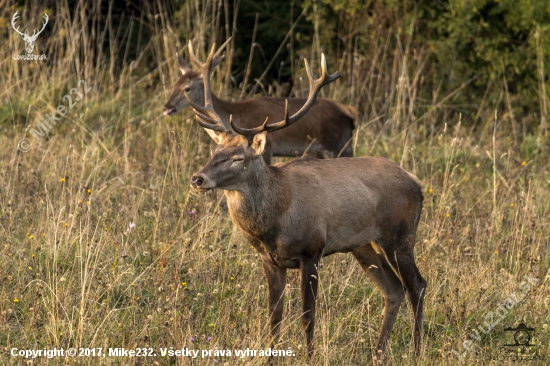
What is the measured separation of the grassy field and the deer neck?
23.1 inches

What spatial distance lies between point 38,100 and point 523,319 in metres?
6.20

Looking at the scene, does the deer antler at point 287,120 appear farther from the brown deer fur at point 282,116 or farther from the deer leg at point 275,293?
the brown deer fur at point 282,116

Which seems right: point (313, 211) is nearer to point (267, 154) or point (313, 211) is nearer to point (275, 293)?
point (275, 293)

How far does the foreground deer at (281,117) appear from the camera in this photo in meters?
9.41

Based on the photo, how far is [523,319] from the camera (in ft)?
20.2

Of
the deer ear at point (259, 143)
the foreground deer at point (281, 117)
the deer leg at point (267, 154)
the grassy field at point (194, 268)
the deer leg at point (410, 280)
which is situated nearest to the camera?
the grassy field at point (194, 268)

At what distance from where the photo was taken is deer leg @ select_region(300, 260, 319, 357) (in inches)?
222

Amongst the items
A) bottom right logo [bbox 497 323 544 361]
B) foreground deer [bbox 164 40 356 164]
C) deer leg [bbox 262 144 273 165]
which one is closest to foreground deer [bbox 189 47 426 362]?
bottom right logo [bbox 497 323 544 361]

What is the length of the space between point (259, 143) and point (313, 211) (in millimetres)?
532

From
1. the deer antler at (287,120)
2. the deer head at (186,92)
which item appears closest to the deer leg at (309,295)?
the deer antler at (287,120)

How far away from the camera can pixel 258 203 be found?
5629 millimetres

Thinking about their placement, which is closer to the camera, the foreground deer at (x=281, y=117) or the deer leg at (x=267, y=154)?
the deer leg at (x=267, y=154)

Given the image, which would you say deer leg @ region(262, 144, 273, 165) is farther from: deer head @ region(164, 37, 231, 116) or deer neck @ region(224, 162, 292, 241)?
deer neck @ region(224, 162, 292, 241)

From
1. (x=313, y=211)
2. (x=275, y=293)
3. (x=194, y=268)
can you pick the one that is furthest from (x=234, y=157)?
(x=194, y=268)
